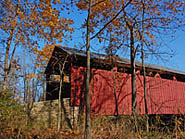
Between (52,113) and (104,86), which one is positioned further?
(104,86)

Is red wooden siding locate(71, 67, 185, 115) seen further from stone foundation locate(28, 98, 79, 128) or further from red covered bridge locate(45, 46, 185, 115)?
stone foundation locate(28, 98, 79, 128)

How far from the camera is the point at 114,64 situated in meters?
→ 10.2

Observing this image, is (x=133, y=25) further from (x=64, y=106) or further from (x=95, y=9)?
(x=64, y=106)

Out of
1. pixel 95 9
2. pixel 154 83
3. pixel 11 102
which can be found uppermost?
pixel 95 9

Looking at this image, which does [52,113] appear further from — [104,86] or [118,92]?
[118,92]

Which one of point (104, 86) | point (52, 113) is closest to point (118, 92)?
point (104, 86)

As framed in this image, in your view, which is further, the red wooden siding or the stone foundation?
the red wooden siding

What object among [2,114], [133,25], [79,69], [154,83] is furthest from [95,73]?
[2,114]

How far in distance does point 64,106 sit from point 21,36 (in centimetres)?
491

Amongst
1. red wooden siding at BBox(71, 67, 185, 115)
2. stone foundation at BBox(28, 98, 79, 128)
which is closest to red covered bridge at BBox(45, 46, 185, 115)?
red wooden siding at BBox(71, 67, 185, 115)

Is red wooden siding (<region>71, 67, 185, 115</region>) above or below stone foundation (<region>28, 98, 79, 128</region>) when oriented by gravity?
above

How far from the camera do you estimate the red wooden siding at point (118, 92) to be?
873cm

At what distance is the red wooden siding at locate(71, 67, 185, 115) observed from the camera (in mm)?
8727

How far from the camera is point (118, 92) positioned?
990 cm
